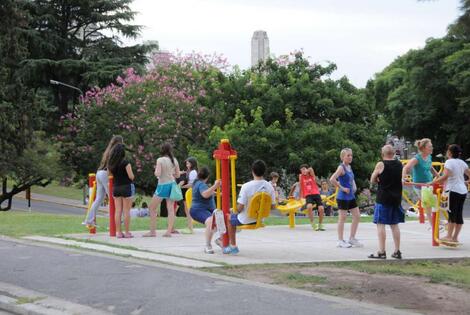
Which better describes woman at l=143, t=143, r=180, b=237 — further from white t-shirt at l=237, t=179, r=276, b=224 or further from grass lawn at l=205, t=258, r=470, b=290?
grass lawn at l=205, t=258, r=470, b=290

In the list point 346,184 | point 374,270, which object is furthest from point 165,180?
point 374,270

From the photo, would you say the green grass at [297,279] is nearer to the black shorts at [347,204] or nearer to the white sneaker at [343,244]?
the white sneaker at [343,244]

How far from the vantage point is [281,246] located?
1280 centimetres

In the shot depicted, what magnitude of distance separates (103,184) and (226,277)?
229 inches

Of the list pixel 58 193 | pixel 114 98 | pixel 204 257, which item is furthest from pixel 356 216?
pixel 58 193

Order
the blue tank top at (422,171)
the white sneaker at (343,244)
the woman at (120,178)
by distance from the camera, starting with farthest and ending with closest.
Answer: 1. the blue tank top at (422,171)
2. the woman at (120,178)
3. the white sneaker at (343,244)

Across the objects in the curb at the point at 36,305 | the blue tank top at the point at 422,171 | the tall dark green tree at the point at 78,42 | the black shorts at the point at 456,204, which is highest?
the tall dark green tree at the point at 78,42

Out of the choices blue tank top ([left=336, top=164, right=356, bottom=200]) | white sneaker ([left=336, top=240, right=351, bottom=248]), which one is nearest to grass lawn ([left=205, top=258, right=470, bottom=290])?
white sneaker ([left=336, top=240, right=351, bottom=248])

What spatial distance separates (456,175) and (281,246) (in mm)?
3080

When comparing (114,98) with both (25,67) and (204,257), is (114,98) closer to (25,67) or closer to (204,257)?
(25,67)

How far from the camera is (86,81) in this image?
4609 cm

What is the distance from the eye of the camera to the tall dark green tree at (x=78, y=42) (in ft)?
153

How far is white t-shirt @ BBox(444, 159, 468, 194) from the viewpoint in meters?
12.5

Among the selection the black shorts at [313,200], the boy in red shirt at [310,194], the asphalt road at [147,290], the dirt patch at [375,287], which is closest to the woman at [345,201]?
the dirt patch at [375,287]
